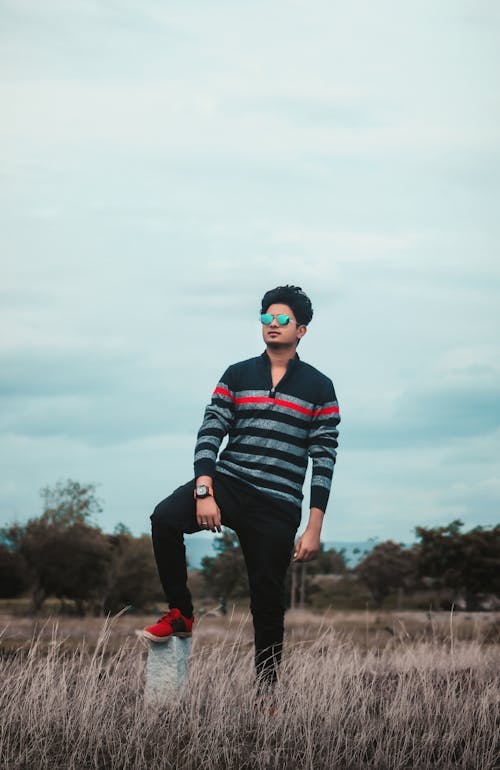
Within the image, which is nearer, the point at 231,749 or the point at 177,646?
the point at 231,749

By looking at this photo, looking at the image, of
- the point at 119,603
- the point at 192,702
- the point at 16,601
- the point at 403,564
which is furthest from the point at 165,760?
the point at 403,564

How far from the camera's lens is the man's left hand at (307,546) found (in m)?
5.73

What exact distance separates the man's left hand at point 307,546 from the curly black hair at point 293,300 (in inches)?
57.3

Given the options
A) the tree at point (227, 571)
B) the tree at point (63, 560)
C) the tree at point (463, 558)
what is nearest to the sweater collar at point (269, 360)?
the tree at point (63, 560)

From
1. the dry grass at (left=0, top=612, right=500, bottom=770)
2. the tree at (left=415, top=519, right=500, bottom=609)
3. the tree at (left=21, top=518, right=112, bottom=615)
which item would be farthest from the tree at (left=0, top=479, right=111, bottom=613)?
the dry grass at (left=0, top=612, right=500, bottom=770)

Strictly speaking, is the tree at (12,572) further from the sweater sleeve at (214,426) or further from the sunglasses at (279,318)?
the sunglasses at (279,318)

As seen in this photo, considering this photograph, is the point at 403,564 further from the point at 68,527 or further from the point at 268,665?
the point at 268,665

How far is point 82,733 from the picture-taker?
5145 millimetres

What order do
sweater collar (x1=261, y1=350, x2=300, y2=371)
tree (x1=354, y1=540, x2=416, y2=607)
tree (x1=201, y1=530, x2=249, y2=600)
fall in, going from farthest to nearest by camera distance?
tree (x1=201, y1=530, x2=249, y2=600)
tree (x1=354, y1=540, x2=416, y2=607)
sweater collar (x1=261, y1=350, x2=300, y2=371)

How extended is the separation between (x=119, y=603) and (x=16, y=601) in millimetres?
7002

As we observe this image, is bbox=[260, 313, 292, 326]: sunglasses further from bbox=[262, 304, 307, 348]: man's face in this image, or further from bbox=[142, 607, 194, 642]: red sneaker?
bbox=[142, 607, 194, 642]: red sneaker

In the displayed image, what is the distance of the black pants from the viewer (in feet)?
18.9

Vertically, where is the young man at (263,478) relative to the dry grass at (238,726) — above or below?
above

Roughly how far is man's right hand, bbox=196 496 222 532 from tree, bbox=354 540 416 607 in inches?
1967
